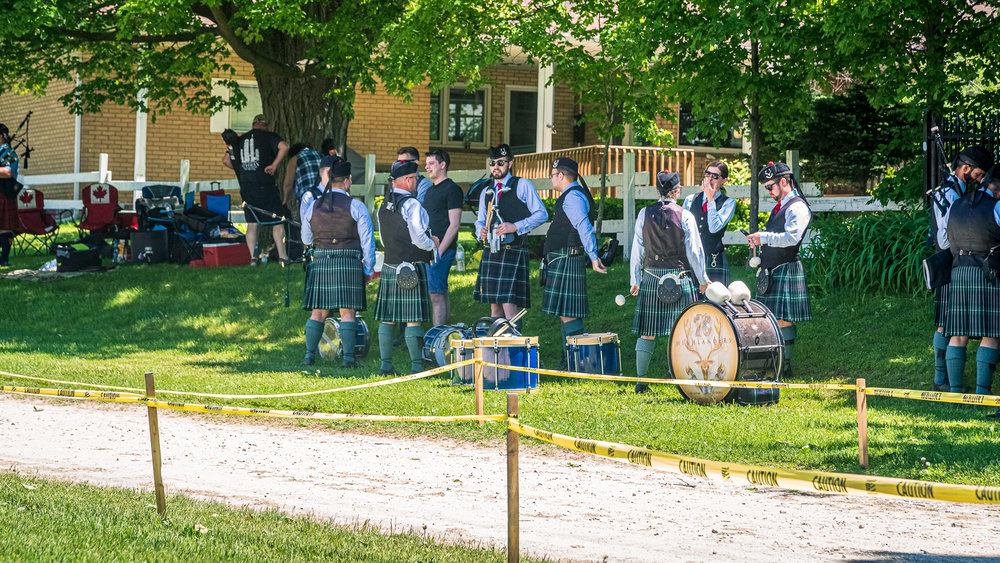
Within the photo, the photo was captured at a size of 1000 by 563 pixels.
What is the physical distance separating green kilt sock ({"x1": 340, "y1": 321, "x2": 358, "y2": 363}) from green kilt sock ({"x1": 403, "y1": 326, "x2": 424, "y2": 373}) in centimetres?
77

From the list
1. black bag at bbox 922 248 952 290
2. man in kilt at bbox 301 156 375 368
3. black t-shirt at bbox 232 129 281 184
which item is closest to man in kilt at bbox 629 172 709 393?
black bag at bbox 922 248 952 290

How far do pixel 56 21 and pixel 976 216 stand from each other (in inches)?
494

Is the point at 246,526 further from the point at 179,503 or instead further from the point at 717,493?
the point at 717,493

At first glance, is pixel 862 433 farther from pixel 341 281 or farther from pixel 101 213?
pixel 101 213

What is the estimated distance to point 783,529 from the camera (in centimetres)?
599

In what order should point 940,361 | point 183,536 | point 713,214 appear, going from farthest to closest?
point 713,214, point 940,361, point 183,536

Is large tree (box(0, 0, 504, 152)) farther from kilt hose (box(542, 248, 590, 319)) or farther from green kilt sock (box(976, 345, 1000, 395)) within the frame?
green kilt sock (box(976, 345, 1000, 395))

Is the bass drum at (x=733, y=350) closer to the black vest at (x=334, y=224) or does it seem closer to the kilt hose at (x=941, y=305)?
the kilt hose at (x=941, y=305)

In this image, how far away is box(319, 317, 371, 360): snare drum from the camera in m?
12.9

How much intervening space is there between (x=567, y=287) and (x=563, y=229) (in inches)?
21.6

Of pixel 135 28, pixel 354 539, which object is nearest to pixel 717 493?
pixel 354 539

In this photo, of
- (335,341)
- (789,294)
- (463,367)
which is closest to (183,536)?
(463,367)

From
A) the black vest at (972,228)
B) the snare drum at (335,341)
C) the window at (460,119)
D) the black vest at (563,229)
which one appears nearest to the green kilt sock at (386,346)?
the snare drum at (335,341)

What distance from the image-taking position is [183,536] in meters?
5.61
